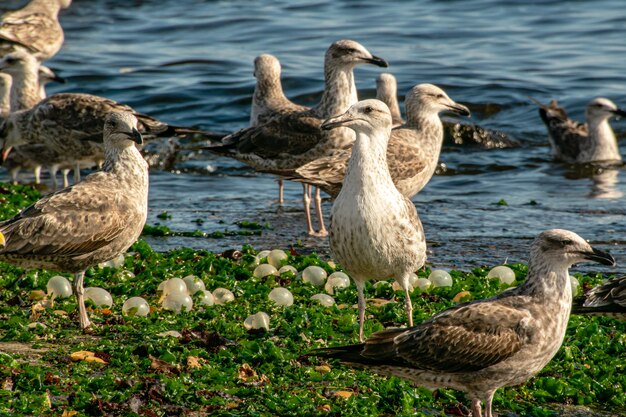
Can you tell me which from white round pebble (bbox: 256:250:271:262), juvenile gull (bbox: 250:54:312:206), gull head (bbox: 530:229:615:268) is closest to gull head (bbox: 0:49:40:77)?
juvenile gull (bbox: 250:54:312:206)

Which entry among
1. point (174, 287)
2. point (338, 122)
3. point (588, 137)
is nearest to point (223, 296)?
point (174, 287)

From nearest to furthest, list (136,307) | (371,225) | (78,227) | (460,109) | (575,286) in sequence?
(371,225) < (136,307) < (78,227) < (575,286) < (460,109)

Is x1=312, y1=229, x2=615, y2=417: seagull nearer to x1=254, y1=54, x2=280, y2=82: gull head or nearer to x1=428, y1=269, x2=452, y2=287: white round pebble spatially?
x1=428, y1=269, x2=452, y2=287: white round pebble

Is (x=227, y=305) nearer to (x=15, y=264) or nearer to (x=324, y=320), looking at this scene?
(x=324, y=320)

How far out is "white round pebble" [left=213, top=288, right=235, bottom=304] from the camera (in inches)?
320

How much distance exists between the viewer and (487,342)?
6102mm

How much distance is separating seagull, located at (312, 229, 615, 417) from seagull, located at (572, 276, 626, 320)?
1.07 meters

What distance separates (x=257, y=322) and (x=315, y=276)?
1380mm

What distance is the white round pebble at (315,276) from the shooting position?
874 centimetres

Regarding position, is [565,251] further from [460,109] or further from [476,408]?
[460,109]

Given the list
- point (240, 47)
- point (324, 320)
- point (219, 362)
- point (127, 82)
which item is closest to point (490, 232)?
point (324, 320)

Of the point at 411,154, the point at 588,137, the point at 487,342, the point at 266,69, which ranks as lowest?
the point at 588,137

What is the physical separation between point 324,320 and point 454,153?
982cm

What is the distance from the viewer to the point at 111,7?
29797 mm
